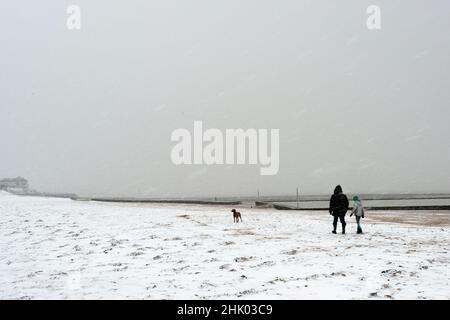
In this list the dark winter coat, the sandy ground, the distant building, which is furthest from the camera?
the distant building

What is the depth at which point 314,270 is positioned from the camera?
9.38 m

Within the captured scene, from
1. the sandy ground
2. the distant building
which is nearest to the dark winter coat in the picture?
the sandy ground

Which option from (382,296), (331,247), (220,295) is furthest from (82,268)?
(331,247)

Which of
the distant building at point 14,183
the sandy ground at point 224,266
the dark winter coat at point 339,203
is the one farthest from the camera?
the distant building at point 14,183

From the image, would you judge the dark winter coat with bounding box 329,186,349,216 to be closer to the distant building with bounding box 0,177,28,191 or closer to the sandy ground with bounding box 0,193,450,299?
the sandy ground with bounding box 0,193,450,299

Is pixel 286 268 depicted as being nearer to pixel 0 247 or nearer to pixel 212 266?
pixel 212 266

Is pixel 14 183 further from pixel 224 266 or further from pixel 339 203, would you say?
pixel 224 266

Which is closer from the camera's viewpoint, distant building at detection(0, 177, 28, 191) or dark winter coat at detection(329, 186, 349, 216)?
dark winter coat at detection(329, 186, 349, 216)

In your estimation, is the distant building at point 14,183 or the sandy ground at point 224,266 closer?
the sandy ground at point 224,266

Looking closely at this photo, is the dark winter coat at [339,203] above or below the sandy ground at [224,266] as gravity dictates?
above

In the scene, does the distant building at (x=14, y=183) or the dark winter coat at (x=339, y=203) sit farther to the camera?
the distant building at (x=14, y=183)

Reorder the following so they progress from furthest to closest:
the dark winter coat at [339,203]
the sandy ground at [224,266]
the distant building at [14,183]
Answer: the distant building at [14,183], the dark winter coat at [339,203], the sandy ground at [224,266]

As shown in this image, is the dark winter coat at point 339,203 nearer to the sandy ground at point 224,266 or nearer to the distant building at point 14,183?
the sandy ground at point 224,266

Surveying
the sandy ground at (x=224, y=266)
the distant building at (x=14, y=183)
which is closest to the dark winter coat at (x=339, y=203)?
the sandy ground at (x=224, y=266)
